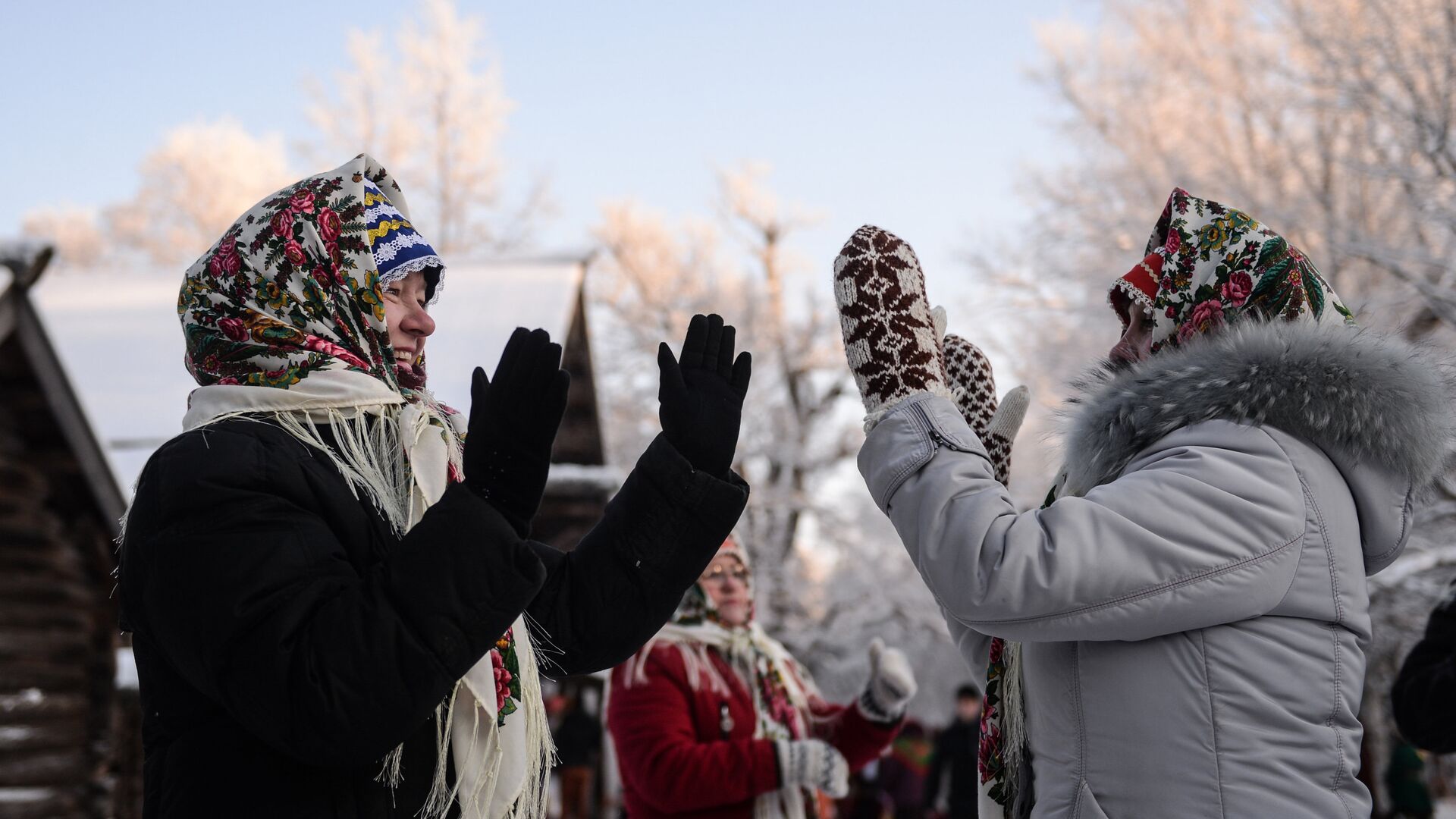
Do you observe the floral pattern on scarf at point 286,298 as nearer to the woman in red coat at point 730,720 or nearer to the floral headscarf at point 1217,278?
the floral headscarf at point 1217,278

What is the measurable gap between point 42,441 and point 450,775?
5482 millimetres

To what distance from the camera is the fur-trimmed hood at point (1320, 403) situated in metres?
1.71

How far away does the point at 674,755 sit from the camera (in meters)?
3.41

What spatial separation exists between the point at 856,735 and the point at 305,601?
2.74 meters

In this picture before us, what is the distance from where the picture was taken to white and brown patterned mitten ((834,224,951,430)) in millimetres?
1857

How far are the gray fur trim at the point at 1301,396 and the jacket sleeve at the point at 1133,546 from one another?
0.15 ft

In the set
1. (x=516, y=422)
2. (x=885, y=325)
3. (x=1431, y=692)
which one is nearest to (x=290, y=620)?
(x=516, y=422)

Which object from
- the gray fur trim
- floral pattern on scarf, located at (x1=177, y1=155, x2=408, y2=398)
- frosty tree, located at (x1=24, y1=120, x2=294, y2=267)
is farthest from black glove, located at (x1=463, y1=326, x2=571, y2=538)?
frosty tree, located at (x1=24, y1=120, x2=294, y2=267)

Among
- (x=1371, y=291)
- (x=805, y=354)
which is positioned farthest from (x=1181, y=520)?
(x=805, y=354)

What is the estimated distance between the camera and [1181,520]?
63.6 inches

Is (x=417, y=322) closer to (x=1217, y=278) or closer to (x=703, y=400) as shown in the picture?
(x=703, y=400)

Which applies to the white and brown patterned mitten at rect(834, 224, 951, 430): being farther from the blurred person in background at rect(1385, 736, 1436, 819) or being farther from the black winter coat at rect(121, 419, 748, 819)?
the blurred person in background at rect(1385, 736, 1436, 819)

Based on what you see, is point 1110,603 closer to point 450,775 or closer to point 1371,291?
point 450,775

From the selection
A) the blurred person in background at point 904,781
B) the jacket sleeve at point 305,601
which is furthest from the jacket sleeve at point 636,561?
the blurred person in background at point 904,781
